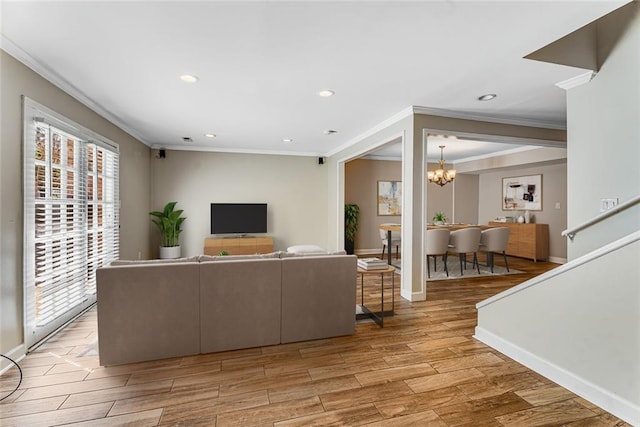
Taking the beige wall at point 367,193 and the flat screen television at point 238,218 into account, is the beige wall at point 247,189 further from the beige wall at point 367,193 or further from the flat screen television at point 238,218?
the beige wall at point 367,193

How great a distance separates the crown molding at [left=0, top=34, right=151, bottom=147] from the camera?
2.23 metres

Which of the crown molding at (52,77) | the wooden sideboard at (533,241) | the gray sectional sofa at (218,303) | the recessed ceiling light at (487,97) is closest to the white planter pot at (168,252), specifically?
the crown molding at (52,77)

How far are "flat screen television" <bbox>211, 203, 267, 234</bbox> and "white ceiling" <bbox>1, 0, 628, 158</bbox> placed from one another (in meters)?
2.50

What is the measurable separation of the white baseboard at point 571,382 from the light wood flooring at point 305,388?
0.05 m

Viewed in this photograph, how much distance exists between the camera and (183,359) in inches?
92.7

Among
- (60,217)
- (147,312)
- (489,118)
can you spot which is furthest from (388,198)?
(60,217)

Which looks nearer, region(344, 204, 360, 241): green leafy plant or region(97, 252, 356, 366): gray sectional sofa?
region(97, 252, 356, 366): gray sectional sofa

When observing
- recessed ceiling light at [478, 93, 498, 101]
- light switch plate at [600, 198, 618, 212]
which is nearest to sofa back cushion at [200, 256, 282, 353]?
recessed ceiling light at [478, 93, 498, 101]

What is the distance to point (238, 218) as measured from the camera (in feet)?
20.7

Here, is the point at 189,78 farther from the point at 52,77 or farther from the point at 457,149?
the point at 457,149

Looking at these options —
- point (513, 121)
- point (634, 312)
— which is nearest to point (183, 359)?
point (634, 312)

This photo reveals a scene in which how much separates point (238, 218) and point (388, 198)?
12.7ft

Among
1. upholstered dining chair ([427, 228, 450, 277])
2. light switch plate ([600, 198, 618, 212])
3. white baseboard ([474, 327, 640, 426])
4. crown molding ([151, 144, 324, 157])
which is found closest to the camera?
white baseboard ([474, 327, 640, 426])

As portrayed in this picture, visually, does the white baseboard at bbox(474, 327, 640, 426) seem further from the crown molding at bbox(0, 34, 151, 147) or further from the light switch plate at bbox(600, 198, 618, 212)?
the crown molding at bbox(0, 34, 151, 147)
